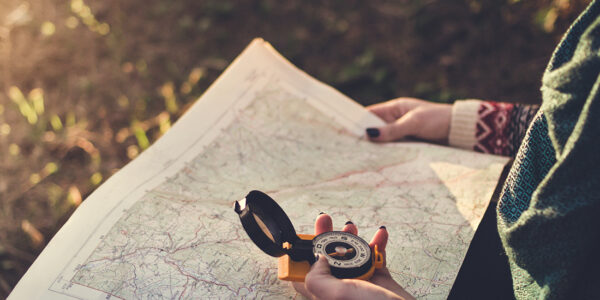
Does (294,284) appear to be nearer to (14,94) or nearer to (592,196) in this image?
(592,196)

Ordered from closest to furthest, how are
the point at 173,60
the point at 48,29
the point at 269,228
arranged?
1. the point at 269,228
2. the point at 173,60
3. the point at 48,29

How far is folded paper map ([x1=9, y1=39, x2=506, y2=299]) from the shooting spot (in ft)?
3.31

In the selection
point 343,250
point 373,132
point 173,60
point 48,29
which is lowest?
point 48,29

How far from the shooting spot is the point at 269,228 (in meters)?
1.00

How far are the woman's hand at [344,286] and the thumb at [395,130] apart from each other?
0.57 meters

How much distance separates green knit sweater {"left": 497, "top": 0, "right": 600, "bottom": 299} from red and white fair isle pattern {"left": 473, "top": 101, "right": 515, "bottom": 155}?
56 cm

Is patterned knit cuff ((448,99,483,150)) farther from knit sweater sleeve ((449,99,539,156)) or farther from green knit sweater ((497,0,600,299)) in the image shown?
green knit sweater ((497,0,600,299))

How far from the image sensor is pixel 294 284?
99 centimetres

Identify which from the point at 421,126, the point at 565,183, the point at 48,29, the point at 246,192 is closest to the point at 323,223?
the point at 246,192

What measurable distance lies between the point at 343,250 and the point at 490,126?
0.73 metres

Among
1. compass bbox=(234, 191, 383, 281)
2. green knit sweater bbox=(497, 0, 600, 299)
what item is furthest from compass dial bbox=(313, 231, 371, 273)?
green knit sweater bbox=(497, 0, 600, 299)

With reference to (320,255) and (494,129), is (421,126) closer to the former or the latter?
A: (494,129)

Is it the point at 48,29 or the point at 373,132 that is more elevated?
the point at 373,132

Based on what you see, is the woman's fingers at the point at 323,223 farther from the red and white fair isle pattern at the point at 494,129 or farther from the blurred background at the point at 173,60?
the blurred background at the point at 173,60
